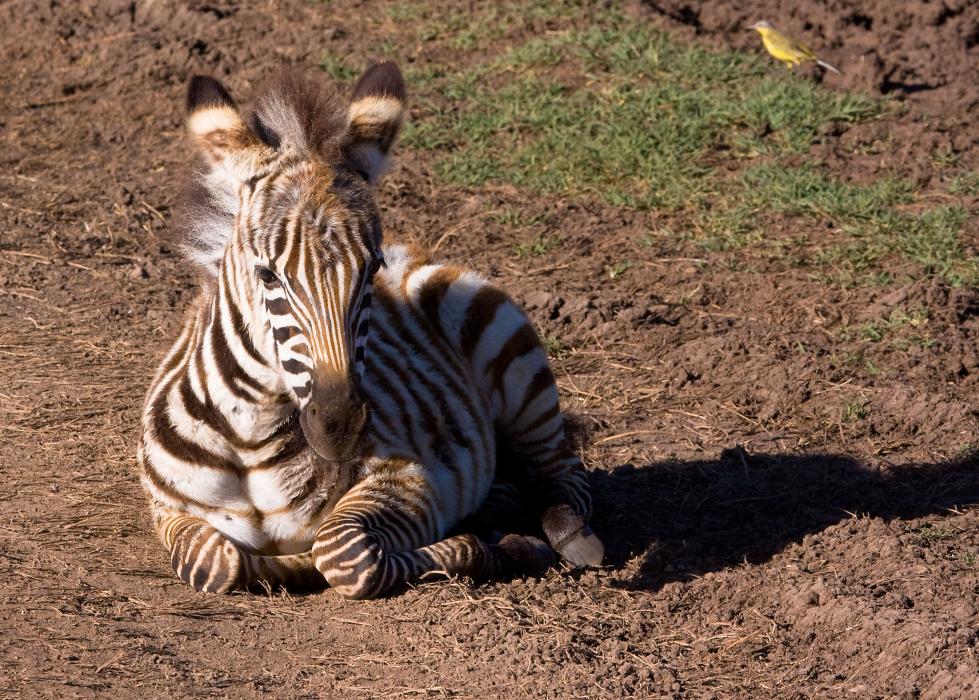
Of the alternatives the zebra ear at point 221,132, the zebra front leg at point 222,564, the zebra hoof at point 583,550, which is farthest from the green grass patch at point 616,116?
the zebra front leg at point 222,564

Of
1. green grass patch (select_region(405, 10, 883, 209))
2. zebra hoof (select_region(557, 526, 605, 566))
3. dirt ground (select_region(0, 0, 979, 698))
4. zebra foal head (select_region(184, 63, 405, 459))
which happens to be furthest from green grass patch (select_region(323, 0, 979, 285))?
zebra foal head (select_region(184, 63, 405, 459))

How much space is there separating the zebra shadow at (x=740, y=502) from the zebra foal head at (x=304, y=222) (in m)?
1.72

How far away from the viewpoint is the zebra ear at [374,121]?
5344 millimetres

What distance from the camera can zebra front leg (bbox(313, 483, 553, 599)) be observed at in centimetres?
512

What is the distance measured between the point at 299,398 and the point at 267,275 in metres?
0.47

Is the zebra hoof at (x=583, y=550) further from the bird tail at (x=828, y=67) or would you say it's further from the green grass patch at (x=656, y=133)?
the bird tail at (x=828, y=67)

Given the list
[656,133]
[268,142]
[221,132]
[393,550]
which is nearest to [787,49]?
[656,133]

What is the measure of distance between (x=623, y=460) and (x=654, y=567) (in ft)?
3.98

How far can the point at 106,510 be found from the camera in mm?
6199

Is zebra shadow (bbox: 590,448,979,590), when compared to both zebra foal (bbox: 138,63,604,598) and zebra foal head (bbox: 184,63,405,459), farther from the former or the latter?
zebra foal head (bbox: 184,63,405,459)

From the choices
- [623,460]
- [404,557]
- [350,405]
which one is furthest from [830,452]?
[350,405]

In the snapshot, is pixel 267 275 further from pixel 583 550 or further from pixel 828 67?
pixel 828 67

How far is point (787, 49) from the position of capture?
36.4 ft

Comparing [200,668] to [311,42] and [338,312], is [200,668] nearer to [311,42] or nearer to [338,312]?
[338,312]
